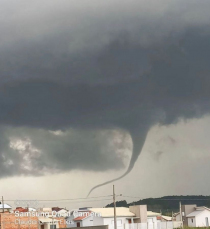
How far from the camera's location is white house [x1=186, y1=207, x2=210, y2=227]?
18065cm

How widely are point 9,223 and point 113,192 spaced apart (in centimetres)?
2619

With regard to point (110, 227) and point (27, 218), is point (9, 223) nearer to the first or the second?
point (27, 218)

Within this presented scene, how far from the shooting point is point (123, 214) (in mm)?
147875

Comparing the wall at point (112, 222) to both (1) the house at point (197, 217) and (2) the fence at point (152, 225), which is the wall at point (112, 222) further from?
(1) the house at point (197, 217)

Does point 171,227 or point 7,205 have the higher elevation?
point 7,205

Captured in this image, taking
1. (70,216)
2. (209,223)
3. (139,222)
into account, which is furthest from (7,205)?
(209,223)

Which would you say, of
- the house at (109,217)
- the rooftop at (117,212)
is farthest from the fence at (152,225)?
the rooftop at (117,212)

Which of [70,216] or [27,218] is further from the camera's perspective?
[70,216]

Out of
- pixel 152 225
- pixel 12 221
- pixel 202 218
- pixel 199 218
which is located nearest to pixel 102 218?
pixel 152 225

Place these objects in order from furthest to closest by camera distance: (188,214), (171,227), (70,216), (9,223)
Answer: (188,214) < (70,216) < (171,227) < (9,223)

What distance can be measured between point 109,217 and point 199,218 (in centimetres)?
5114

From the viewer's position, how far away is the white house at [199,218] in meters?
181

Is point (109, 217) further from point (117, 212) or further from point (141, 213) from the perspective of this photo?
point (141, 213)

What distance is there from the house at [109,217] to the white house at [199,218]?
124 ft
